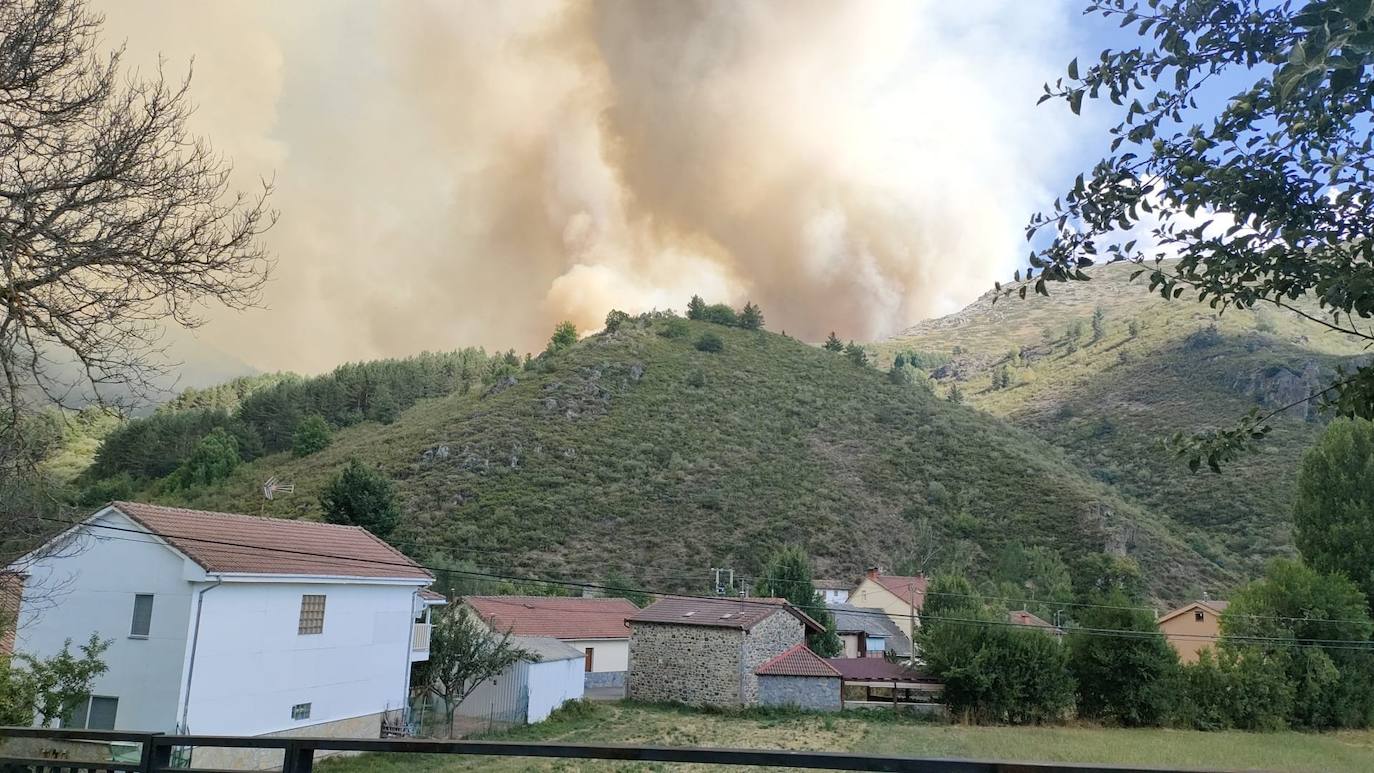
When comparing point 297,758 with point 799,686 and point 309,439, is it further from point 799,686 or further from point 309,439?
point 309,439

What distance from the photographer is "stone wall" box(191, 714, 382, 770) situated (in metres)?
16.0

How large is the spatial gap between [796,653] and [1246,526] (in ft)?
148

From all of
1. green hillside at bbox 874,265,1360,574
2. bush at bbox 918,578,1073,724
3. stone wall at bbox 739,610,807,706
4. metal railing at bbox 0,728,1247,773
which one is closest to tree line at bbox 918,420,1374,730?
bush at bbox 918,578,1073,724

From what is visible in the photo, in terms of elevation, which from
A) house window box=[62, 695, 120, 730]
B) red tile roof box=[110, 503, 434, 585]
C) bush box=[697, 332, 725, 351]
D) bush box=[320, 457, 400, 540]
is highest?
bush box=[697, 332, 725, 351]

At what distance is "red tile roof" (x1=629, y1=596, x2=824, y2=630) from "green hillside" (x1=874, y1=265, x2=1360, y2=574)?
17.7 m

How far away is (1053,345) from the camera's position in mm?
147500

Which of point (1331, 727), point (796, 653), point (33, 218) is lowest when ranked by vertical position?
point (1331, 727)

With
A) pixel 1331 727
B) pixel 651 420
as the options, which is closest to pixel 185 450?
pixel 651 420

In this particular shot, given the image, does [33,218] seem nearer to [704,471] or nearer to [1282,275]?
[1282,275]

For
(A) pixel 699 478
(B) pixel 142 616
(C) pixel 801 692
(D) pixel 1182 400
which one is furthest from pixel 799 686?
(D) pixel 1182 400

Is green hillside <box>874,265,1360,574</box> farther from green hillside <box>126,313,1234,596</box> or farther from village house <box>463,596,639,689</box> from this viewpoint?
village house <box>463,596,639,689</box>

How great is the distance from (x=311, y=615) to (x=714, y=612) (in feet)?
57.1

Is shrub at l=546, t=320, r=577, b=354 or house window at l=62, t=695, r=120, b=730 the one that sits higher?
shrub at l=546, t=320, r=577, b=354

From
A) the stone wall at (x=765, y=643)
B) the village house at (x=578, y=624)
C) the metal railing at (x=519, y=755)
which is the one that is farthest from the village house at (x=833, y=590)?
the metal railing at (x=519, y=755)
